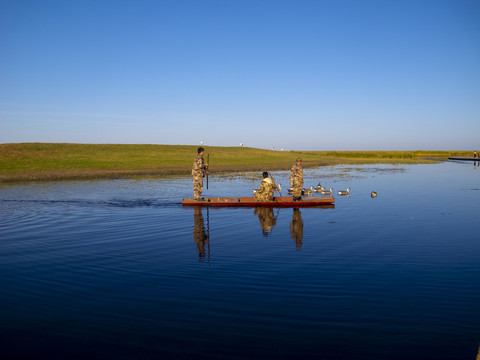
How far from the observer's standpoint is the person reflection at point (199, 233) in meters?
11.6

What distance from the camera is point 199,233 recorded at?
14.0m

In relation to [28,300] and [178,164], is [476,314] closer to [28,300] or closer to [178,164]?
[28,300]

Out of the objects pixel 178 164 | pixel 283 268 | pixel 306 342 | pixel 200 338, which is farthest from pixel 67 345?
pixel 178 164

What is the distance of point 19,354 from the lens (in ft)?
19.2

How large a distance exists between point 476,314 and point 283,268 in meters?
4.12

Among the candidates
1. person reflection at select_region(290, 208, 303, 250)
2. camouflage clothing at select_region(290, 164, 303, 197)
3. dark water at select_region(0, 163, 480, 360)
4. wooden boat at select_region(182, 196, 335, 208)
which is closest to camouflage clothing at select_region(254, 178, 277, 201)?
wooden boat at select_region(182, 196, 335, 208)

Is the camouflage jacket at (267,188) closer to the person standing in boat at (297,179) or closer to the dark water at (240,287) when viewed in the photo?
the person standing in boat at (297,179)

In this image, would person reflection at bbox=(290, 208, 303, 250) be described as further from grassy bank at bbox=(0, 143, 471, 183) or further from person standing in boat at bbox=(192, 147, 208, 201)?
grassy bank at bbox=(0, 143, 471, 183)

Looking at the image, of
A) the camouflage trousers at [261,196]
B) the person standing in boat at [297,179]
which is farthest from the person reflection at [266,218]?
the person standing in boat at [297,179]

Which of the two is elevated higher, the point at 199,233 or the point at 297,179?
the point at 297,179

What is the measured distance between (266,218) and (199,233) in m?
4.07

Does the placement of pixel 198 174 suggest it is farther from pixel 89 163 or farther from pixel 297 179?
pixel 89 163

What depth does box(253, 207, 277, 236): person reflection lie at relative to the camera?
14.9 meters

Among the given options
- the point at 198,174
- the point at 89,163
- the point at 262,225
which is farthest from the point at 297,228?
the point at 89,163
